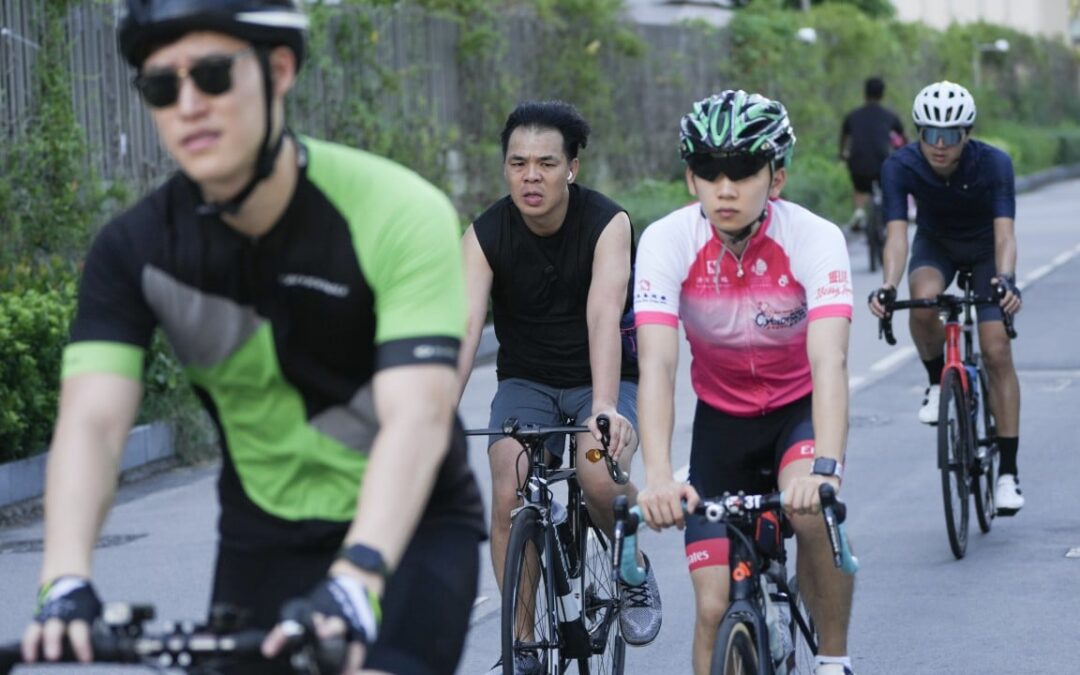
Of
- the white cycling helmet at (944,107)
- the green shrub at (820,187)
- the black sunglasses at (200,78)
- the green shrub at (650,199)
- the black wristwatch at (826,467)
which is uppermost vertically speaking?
the black sunglasses at (200,78)

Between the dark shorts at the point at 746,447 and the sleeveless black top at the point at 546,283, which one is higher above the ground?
the sleeveless black top at the point at 546,283

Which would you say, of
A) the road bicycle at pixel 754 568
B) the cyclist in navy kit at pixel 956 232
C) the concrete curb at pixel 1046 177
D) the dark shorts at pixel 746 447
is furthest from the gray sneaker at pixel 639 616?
the concrete curb at pixel 1046 177

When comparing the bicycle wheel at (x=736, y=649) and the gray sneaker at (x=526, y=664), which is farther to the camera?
the gray sneaker at (x=526, y=664)

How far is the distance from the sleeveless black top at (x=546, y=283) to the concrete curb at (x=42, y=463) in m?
3.95

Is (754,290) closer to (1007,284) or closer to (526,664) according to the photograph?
(526,664)

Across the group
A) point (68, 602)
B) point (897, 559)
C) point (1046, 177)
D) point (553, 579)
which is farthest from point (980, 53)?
point (68, 602)

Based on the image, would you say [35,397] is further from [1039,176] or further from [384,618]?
[1039,176]

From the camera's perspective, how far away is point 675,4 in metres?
36.2

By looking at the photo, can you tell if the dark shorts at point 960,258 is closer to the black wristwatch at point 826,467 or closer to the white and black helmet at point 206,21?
the black wristwatch at point 826,467

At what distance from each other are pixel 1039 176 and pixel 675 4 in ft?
36.4

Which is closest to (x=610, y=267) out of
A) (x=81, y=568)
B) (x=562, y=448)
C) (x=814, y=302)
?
(x=562, y=448)

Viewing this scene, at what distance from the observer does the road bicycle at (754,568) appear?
4617 millimetres

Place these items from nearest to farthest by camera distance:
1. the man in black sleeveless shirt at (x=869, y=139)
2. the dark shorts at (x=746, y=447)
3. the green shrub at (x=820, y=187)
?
1. the dark shorts at (x=746, y=447)
2. the man in black sleeveless shirt at (x=869, y=139)
3. the green shrub at (x=820, y=187)

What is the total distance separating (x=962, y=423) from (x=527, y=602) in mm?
3748
